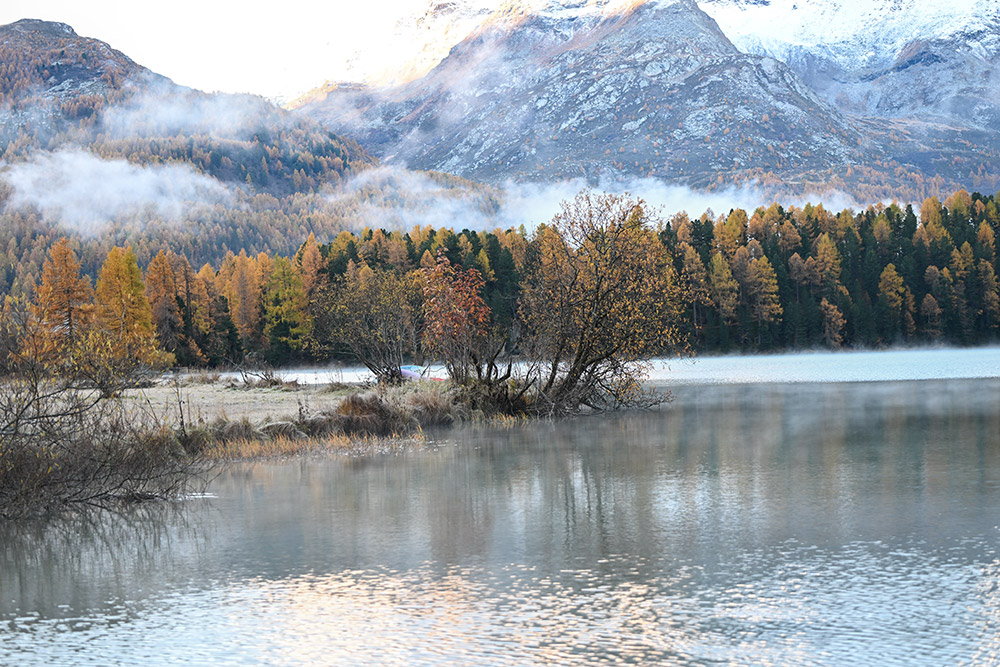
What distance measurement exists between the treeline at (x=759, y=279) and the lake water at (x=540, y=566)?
268 feet

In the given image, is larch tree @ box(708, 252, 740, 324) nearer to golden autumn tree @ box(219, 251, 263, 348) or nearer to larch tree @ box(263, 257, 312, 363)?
larch tree @ box(263, 257, 312, 363)

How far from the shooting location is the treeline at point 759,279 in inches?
4309

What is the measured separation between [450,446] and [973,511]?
15188mm

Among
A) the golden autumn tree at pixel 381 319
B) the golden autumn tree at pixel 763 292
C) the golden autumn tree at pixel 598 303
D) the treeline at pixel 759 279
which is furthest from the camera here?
the golden autumn tree at pixel 763 292

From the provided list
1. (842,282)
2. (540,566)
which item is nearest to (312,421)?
(540,566)

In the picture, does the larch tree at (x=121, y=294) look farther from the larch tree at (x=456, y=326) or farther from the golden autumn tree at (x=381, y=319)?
the larch tree at (x=456, y=326)

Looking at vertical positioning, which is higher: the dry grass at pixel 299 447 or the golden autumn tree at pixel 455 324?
the golden autumn tree at pixel 455 324

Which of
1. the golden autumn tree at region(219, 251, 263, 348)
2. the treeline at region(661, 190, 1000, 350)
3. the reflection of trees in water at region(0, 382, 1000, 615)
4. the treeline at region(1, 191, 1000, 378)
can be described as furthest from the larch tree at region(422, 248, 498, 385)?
the treeline at region(661, 190, 1000, 350)

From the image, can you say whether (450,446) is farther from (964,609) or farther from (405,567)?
(964,609)

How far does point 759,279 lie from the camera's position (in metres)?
122

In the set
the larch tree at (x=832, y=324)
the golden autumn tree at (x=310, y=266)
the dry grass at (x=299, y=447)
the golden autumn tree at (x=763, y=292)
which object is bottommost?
the dry grass at (x=299, y=447)

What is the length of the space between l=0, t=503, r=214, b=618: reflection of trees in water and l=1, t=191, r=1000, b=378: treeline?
269 ft

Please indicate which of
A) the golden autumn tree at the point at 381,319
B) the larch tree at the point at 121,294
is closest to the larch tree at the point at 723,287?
the larch tree at the point at 121,294

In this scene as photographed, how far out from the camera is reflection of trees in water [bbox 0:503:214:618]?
41.3 ft
